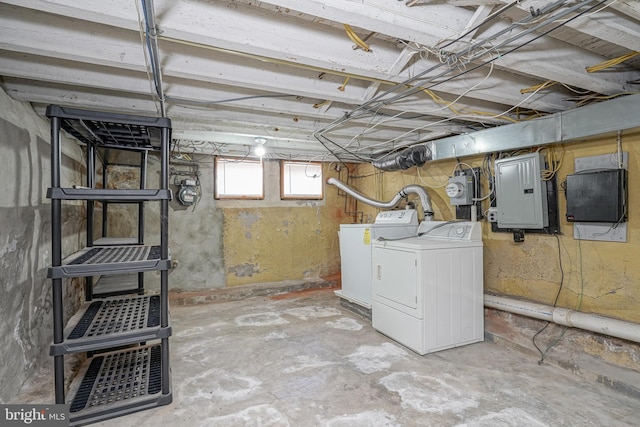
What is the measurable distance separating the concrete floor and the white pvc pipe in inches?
13.9

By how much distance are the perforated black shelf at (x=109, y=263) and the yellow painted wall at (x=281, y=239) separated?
2.52 m

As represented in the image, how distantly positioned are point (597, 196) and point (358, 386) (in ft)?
7.15

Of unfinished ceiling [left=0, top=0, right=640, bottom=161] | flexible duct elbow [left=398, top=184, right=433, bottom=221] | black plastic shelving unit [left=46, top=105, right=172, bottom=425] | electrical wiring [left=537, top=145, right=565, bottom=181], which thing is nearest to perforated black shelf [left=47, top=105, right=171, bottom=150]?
black plastic shelving unit [left=46, top=105, right=172, bottom=425]

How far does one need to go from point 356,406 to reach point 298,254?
327cm

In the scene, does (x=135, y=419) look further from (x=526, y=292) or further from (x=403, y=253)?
(x=526, y=292)

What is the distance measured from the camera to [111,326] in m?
1.98

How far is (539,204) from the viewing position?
102 inches

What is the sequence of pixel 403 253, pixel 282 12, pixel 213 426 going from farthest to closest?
pixel 403 253, pixel 213 426, pixel 282 12

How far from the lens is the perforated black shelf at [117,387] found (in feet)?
6.12

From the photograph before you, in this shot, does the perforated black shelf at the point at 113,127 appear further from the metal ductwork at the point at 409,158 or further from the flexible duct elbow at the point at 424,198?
the flexible duct elbow at the point at 424,198

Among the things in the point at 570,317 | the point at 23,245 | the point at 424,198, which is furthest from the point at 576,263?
the point at 23,245

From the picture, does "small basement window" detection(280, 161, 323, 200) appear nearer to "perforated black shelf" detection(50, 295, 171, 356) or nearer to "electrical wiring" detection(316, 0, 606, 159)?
"electrical wiring" detection(316, 0, 606, 159)

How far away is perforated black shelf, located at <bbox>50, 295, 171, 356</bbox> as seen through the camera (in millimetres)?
1775

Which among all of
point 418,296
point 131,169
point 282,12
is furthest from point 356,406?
point 131,169
